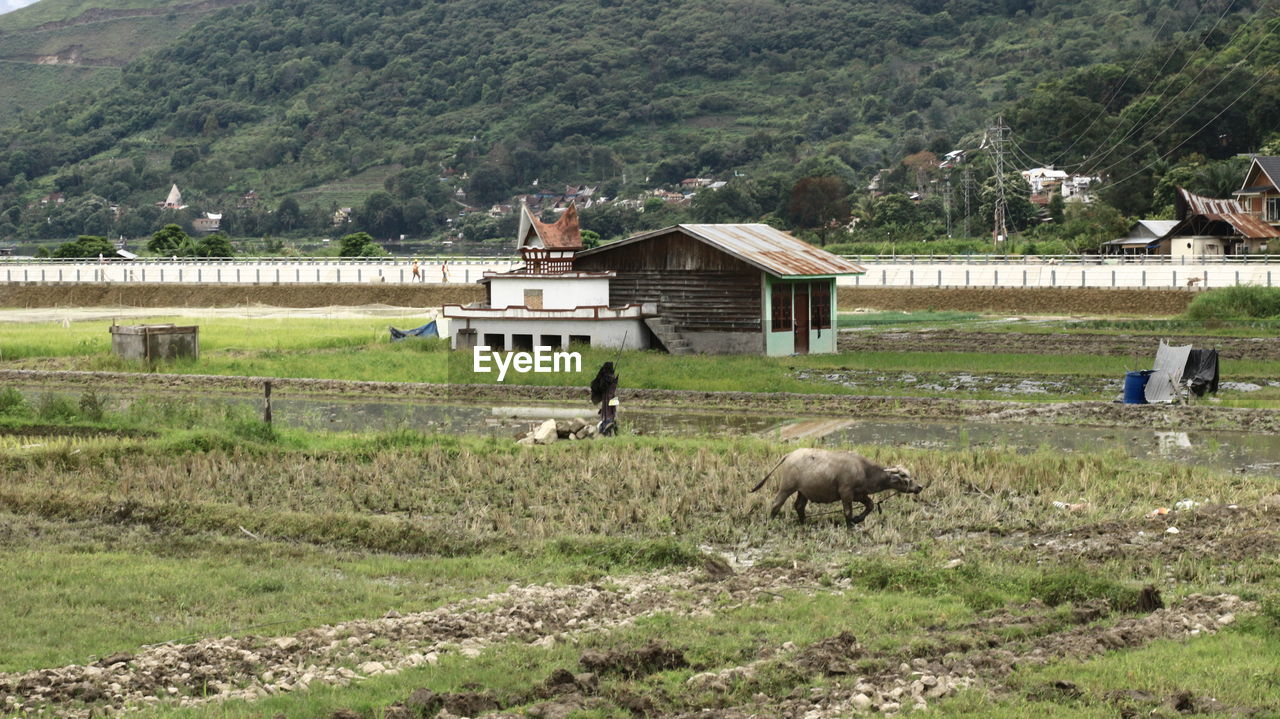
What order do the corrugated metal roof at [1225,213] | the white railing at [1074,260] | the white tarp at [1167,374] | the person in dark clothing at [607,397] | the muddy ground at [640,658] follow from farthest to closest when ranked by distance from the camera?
the corrugated metal roof at [1225,213]
the white railing at [1074,260]
the white tarp at [1167,374]
the person in dark clothing at [607,397]
the muddy ground at [640,658]

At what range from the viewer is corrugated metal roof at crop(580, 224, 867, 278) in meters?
38.9

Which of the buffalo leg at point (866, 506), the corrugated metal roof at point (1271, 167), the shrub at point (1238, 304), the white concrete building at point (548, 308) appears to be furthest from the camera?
the corrugated metal roof at point (1271, 167)

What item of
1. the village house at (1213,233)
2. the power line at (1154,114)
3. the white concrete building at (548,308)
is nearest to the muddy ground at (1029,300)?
the village house at (1213,233)

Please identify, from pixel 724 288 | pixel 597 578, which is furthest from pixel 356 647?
pixel 724 288

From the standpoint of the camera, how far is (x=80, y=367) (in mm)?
38438

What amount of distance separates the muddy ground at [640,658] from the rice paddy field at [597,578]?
0.11 ft

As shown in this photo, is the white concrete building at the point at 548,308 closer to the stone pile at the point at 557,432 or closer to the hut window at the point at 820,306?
the hut window at the point at 820,306

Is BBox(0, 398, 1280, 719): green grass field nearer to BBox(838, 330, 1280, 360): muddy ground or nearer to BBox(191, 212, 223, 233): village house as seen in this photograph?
BBox(838, 330, 1280, 360): muddy ground

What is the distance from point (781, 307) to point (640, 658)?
29.1 metres

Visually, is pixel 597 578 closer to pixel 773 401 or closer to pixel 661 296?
pixel 773 401

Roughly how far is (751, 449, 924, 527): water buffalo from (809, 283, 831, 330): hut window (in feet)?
79.0

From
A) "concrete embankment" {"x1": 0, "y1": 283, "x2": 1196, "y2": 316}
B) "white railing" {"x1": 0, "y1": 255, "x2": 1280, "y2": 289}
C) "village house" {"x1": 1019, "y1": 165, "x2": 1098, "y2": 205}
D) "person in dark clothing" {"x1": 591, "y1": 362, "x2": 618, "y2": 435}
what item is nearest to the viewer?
"person in dark clothing" {"x1": 591, "y1": 362, "x2": 618, "y2": 435}

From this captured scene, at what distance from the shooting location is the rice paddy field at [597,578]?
10539 millimetres

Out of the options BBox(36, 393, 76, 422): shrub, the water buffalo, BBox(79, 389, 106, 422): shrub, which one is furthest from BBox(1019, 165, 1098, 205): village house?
the water buffalo
